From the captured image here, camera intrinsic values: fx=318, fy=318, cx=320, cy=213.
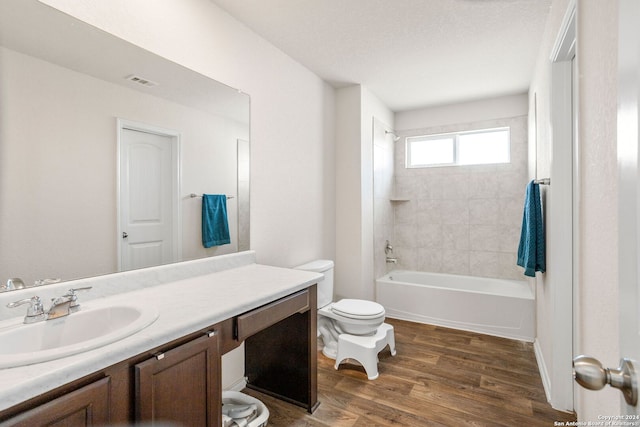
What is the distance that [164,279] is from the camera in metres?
1.64

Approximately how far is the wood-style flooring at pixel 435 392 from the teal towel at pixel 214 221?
3.39ft

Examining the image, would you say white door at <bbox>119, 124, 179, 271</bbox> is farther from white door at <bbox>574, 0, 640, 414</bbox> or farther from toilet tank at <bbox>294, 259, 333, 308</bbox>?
white door at <bbox>574, 0, 640, 414</bbox>

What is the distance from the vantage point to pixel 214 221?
1.96m

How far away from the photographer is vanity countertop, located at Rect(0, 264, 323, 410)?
759mm

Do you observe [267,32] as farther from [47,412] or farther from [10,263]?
[47,412]

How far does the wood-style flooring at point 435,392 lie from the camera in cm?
180

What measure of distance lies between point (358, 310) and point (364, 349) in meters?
0.27

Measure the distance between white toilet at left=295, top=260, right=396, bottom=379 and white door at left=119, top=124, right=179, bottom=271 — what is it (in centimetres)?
119

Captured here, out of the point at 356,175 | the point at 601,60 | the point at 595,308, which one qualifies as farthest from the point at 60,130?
the point at 356,175

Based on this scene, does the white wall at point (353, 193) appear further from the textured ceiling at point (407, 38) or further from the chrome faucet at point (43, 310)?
the chrome faucet at point (43, 310)

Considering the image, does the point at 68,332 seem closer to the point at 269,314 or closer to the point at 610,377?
the point at 269,314

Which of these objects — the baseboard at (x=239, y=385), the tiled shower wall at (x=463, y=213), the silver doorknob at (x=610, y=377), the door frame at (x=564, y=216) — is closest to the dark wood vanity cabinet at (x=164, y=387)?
the baseboard at (x=239, y=385)

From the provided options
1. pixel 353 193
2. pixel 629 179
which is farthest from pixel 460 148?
pixel 629 179

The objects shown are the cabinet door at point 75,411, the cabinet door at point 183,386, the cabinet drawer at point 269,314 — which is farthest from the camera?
the cabinet drawer at point 269,314
